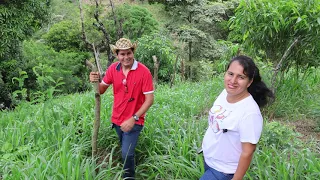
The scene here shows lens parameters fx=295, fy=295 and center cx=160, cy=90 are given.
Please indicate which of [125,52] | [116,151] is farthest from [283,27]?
[116,151]

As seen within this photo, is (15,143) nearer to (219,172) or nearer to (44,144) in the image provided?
(44,144)

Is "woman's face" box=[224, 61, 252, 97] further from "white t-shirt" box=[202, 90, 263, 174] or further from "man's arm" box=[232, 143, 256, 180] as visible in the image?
"man's arm" box=[232, 143, 256, 180]

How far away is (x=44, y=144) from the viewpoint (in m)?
2.98

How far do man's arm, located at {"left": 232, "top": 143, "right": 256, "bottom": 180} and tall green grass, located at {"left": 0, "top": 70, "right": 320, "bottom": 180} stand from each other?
2.29 feet

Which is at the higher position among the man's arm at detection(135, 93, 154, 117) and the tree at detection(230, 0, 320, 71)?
the tree at detection(230, 0, 320, 71)

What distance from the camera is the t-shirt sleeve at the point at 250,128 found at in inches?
62.0

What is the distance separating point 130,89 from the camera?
263cm

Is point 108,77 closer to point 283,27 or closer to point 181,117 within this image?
point 181,117

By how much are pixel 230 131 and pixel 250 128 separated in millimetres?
140

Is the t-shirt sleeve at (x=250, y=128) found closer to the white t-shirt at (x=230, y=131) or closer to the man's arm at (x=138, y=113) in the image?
the white t-shirt at (x=230, y=131)

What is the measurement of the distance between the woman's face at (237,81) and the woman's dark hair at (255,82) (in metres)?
0.02

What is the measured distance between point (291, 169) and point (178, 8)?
16.0 metres

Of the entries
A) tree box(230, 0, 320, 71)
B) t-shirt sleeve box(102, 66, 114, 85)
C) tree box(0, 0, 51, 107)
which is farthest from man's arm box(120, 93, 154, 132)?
tree box(0, 0, 51, 107)

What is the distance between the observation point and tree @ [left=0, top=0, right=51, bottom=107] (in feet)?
24.5
